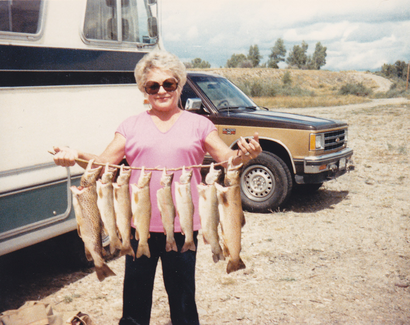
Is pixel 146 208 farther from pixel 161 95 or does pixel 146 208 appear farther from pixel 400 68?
pixel 400 68

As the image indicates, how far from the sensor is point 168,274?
269cm

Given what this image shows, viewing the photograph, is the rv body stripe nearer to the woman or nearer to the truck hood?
the woman

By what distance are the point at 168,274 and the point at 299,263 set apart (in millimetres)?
2650

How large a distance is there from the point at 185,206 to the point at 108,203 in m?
0.44

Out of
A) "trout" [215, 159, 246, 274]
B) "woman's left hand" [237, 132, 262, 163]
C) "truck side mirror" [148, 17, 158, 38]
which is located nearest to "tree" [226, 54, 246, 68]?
"truck side mirror" [148, 17, 158, 38]

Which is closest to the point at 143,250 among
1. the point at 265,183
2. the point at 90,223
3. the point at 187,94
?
the point at 90,223

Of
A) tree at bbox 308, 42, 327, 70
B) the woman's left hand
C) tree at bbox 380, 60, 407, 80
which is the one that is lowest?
the woman's left hand

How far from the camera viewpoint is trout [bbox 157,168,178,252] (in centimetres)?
241

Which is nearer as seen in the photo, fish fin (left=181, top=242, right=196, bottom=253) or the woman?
fish fin (left=181, top=242, right=196, bottom=253)

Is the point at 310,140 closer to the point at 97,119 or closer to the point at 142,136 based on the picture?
the point at 97,119

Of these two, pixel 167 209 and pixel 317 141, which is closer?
pixel 167 209

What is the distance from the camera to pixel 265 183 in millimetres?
6574

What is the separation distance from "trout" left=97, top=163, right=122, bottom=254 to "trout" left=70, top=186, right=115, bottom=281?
0.06 metres

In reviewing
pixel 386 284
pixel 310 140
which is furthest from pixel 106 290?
pixel 310 140
